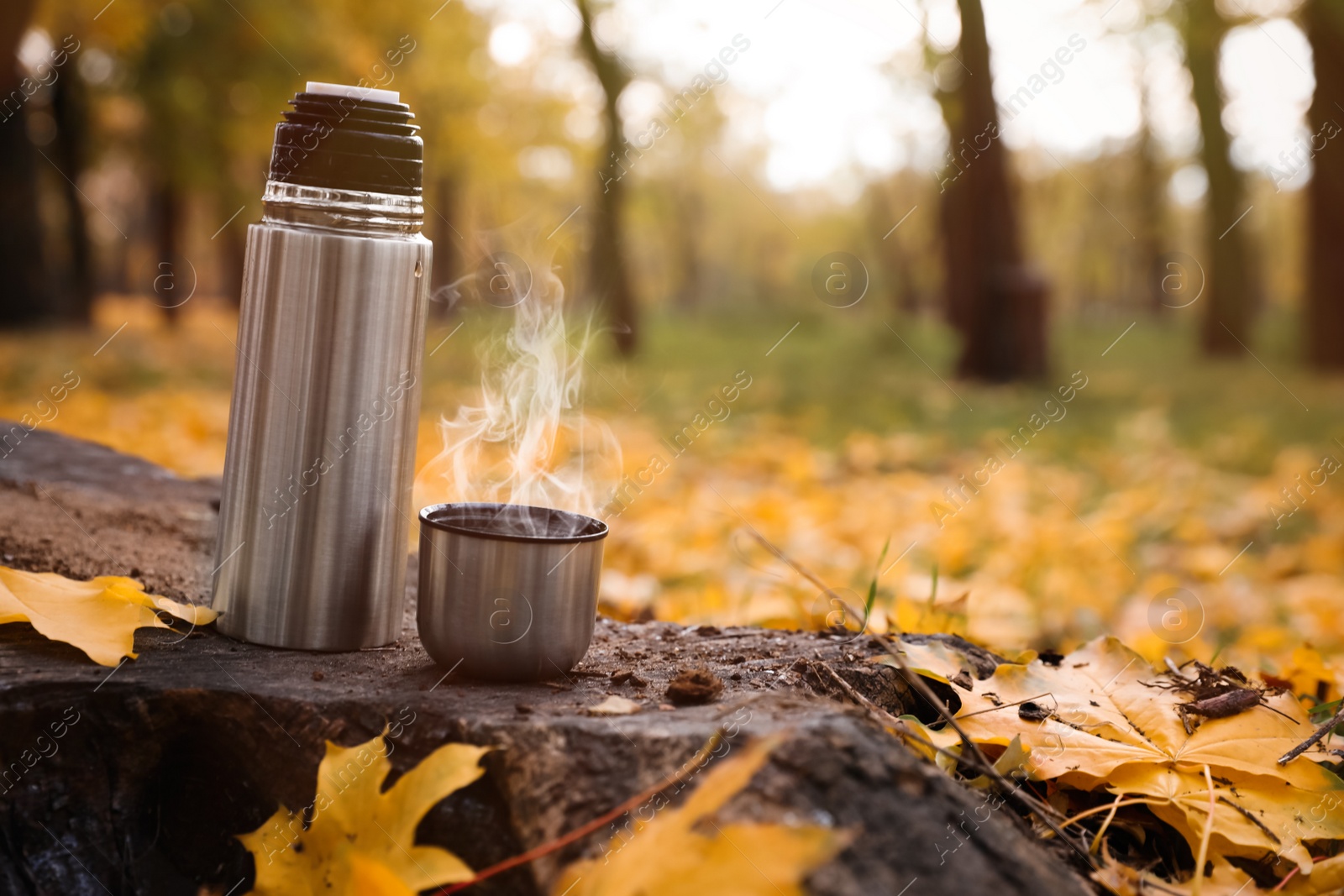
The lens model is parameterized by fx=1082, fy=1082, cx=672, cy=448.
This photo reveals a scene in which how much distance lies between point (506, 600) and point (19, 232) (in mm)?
11102

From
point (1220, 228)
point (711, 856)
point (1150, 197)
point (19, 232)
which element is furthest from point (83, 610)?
point (1150, 197)

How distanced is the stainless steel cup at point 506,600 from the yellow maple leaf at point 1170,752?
1.77 feet

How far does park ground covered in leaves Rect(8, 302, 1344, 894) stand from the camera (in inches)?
59.8

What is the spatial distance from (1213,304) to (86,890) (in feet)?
47.7

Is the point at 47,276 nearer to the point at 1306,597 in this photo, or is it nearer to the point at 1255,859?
the point at 1306,597

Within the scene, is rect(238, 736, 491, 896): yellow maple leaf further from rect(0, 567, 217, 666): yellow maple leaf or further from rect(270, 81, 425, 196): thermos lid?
rect(270, 81, 425, 196): thermos lid

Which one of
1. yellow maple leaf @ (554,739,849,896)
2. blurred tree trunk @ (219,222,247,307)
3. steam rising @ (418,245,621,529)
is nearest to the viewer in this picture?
yellow maple leaf @ (554,739,849,896)

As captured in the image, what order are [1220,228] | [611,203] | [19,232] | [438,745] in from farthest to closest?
[1220,228], [611,203], [19,232], [438,745]

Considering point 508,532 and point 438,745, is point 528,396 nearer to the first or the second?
point 508,532

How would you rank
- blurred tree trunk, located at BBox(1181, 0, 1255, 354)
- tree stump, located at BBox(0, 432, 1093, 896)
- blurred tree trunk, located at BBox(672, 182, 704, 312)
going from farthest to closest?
blurred tree trunk, located at BBox(672, 182, 704, 312), blurred tree trunk, located at BBox(1181, 0, 1255, 354), tree stump, located at BBox(0, 432, 1093, 896)

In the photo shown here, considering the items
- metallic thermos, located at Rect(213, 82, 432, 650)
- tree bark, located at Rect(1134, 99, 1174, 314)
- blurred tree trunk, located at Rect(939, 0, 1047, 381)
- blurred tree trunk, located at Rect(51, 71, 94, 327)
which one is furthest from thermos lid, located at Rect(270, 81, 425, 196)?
tree bark, located at Rect(1134, 99, 1174, 314)

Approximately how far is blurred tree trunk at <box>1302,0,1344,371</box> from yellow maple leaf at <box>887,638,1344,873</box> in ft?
32.4

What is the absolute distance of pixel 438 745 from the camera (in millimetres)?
1341

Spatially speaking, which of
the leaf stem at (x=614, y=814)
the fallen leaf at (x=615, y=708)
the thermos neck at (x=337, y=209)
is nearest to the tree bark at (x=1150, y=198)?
the thermos neck at (x=337, y=209)
